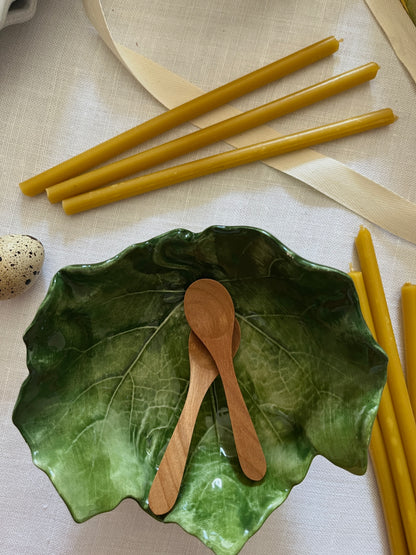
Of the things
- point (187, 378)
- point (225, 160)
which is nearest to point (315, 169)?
point (225, 160)

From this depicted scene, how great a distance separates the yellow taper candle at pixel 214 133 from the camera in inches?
18.9

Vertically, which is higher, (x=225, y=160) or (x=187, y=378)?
(x=225, y=160)

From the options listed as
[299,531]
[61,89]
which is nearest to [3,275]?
[61,89]

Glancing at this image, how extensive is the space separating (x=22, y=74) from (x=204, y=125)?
6.7 inches

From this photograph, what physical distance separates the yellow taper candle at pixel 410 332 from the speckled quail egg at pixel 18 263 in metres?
0.32

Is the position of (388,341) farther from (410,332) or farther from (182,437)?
(182,437)

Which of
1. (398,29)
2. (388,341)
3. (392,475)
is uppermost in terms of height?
(398,29)

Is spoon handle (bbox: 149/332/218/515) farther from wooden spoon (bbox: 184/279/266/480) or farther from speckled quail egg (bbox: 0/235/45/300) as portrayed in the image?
speckled quail egg (bbox: 0/235/45/300)

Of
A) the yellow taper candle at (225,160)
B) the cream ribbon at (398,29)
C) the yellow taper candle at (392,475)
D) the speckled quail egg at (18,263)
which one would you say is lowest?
the yellow taper candle at (392,475)

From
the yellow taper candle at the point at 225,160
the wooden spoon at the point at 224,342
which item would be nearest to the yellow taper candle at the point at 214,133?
the yellow taper candle at the point at 225,160

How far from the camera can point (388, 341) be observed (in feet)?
1.58

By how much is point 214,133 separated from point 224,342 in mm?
180

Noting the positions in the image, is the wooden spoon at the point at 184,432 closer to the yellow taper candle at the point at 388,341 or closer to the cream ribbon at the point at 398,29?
the yellow taper candle at the point at 388,341

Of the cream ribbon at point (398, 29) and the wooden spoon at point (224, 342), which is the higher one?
the cream ribbon at point (398, 29)
